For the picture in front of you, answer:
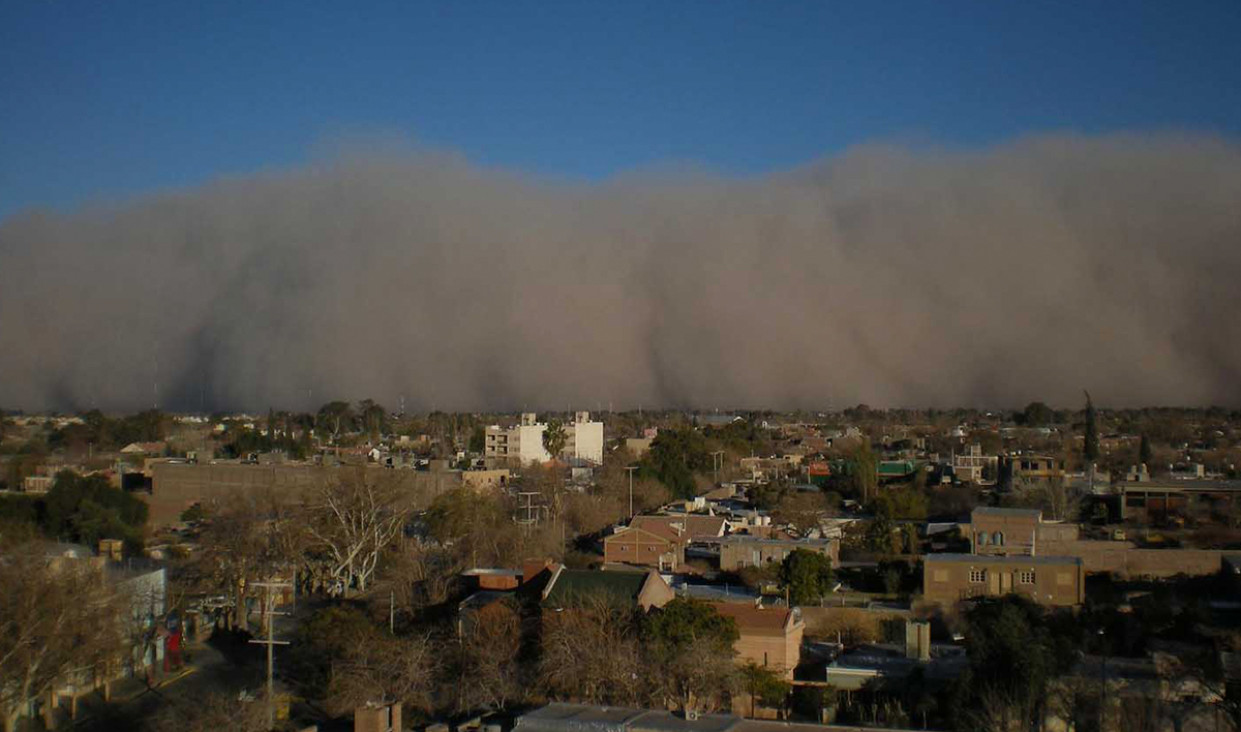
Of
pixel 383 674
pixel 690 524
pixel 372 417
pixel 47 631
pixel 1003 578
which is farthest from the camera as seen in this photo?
pixel 372 417

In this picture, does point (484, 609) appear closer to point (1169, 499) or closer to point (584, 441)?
point (1169, 499)

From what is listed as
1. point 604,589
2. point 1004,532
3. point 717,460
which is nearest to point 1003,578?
point 1004,532

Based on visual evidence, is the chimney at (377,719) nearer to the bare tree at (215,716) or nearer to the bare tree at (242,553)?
the bare tree at (215,716)

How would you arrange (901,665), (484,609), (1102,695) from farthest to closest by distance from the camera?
1. (484,609)
2. (901,665)
3. (1102,695)

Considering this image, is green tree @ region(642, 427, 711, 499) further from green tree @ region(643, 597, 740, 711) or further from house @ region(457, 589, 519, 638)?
green tree @ region(643, 597, 740, 711)

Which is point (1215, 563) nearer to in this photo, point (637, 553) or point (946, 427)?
point (637, 553)

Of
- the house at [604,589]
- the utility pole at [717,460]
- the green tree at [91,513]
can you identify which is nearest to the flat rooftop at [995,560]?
Result: the house at [604,589]

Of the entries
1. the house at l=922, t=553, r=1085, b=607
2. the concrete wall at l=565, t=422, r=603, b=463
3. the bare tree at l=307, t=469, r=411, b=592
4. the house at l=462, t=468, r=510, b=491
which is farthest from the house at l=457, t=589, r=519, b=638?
the concrete wall at l=565, t=422, r=603, b=463
